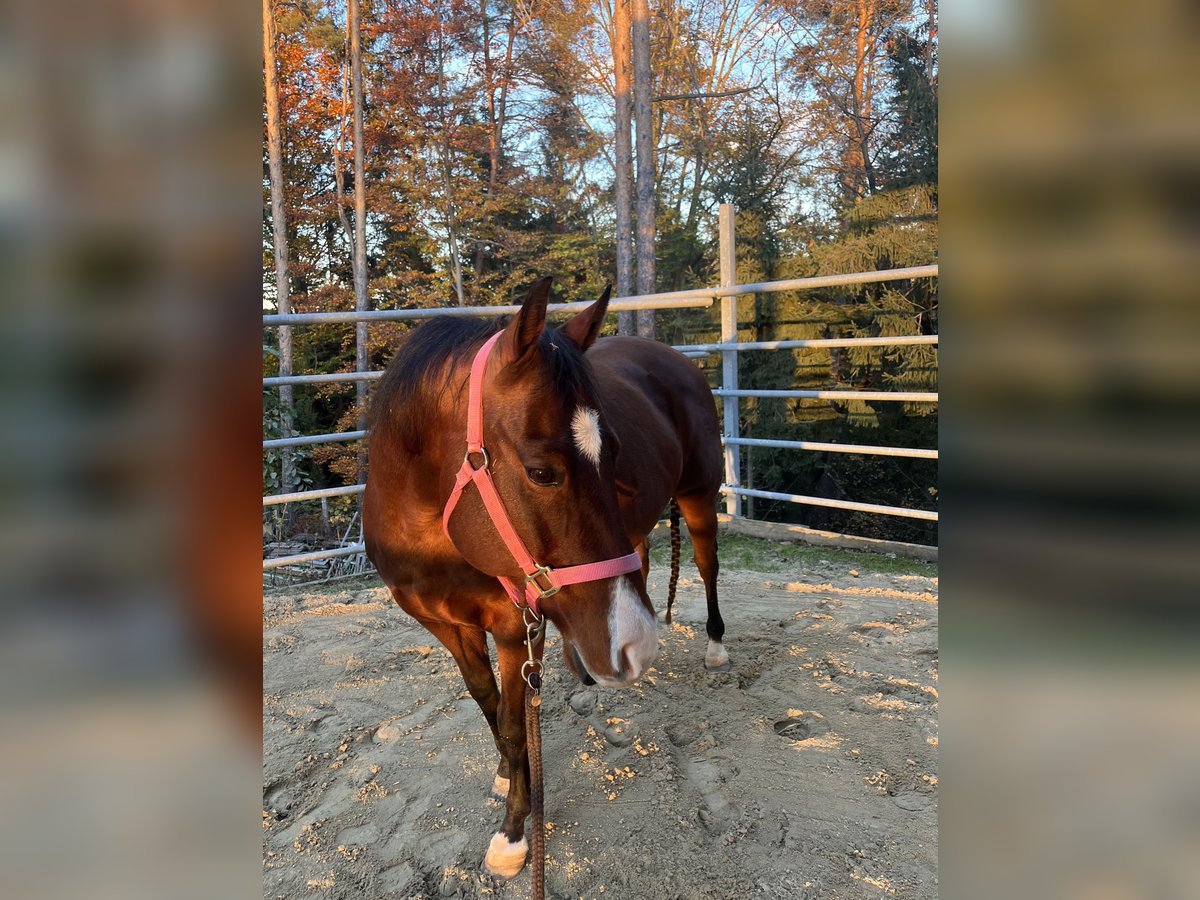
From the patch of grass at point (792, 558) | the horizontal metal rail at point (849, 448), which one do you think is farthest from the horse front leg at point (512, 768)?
the horizontal metal rail at point (849, 448)

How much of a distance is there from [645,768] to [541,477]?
136 cm

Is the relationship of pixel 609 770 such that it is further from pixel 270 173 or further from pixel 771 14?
pixel 771 14

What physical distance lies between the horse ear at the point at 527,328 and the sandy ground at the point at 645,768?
1.40 m

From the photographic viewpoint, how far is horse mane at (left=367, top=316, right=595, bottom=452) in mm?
1584

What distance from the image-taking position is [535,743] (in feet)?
5.26

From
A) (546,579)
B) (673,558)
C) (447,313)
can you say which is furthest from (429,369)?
(447,313)

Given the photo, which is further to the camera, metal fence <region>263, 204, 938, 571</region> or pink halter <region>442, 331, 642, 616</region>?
metal fence <region>263, 204, 938, 571</region>

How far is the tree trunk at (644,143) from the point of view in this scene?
8.62 m

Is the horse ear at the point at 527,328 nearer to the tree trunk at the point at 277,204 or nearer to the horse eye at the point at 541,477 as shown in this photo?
the horse eye at the point at 541,477

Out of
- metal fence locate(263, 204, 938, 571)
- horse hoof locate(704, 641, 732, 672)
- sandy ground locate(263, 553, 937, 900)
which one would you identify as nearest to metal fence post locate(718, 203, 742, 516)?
metal fence locate(263, 204, 938, 571)

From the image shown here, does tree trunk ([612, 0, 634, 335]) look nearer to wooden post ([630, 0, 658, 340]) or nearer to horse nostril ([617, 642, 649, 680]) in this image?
wooden post ([630, 0, 658, 340])
